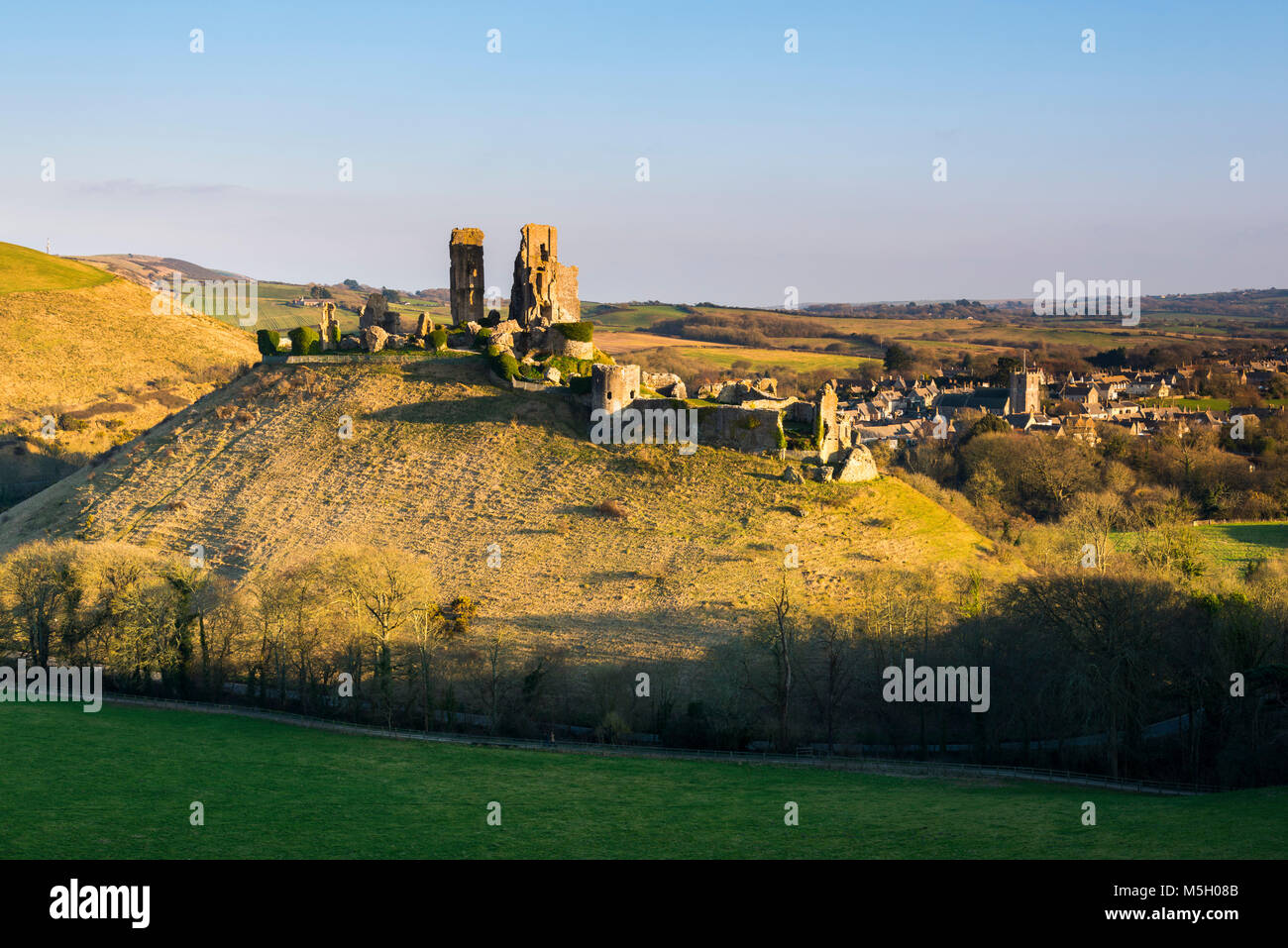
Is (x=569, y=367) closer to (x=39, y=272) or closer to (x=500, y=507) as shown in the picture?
(x=500, y=507)

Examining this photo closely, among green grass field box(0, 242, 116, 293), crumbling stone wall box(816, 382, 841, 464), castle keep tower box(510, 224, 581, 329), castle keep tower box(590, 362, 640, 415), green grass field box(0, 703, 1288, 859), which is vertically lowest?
green grass field box(0, 703, 1288, 859)

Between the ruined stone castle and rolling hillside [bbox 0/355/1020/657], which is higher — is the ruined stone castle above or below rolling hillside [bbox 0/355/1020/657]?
above

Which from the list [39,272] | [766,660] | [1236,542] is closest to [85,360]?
[39,272]

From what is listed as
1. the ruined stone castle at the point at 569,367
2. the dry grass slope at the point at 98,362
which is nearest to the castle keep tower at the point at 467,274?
the ruined stone castle at the point at 569,367

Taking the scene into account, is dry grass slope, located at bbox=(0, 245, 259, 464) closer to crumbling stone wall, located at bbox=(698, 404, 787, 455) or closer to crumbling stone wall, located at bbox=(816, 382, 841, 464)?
crumbling stone wall, located at bbox=(698, 404, 787, 455)

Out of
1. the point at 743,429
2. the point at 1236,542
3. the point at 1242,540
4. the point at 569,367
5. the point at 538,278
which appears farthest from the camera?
the point at 1242,540

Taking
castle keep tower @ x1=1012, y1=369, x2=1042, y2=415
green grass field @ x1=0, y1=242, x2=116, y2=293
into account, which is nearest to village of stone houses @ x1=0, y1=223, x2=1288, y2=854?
castle keep tower @ x1=1012, y1=369, x2=1042, y2=415
